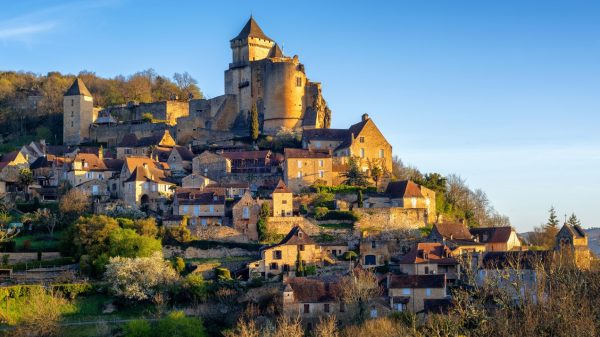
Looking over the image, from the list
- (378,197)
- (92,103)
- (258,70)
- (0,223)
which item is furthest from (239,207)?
(92,103)

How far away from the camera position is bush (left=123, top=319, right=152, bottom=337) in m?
51.1

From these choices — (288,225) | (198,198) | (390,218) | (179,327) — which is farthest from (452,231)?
(179,327)

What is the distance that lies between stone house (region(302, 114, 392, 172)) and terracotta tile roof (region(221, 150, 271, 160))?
3.79 meters

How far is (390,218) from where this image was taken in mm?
67062

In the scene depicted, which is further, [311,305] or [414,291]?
[414,291]

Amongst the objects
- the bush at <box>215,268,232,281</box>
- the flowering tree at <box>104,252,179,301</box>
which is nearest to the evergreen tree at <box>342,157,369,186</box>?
the bush at <box>215,268,232,281</box>

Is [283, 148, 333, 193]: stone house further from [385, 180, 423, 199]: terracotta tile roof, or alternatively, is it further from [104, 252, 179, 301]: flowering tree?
[104, 252, 179, 301]: flowering tree

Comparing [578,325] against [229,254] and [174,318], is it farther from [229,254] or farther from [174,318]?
[229,254]

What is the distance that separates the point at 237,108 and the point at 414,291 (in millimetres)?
38631

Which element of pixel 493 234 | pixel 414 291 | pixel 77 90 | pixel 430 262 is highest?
pixel 77 90

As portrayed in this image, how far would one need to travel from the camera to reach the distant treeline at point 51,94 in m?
99.1

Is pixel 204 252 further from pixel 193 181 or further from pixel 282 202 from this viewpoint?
pixel 193 181

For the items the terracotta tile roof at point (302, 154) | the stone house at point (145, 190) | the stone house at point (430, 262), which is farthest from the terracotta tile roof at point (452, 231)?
the stone house at point (145, 190)

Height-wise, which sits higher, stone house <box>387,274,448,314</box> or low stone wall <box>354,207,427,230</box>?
low stone wall <box>354,207,427,230</box>
